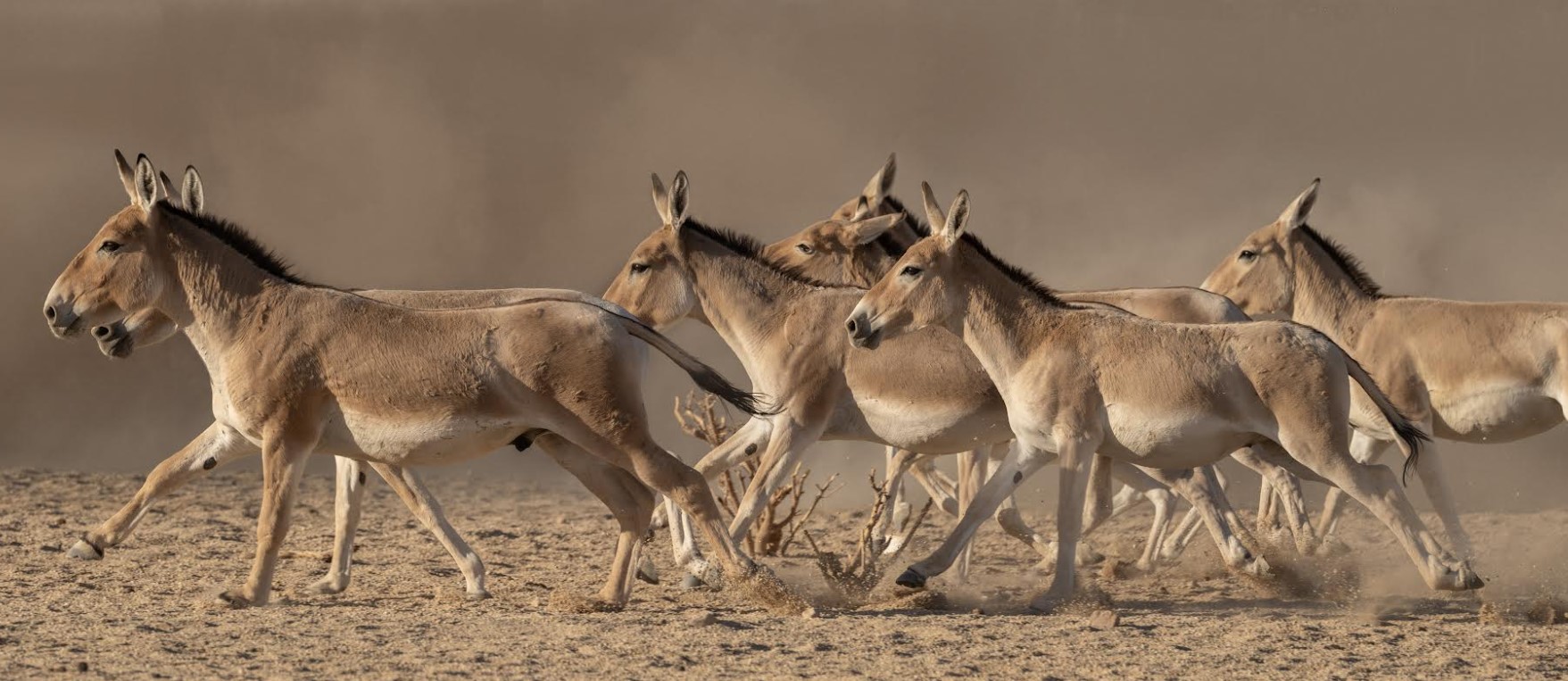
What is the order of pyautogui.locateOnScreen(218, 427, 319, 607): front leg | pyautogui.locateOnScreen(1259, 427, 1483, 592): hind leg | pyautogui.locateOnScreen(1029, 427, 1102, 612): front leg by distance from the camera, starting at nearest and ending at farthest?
pyautogui.locateOnScreen(1259, 427, 1483, 592): hind leg, pyautogui.locateOnScreen(218, 427, 319, 607): front leg, pyautogui.locateOnScreen(1029, 427, 1102, 612): front leg

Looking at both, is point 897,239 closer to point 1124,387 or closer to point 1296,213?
point 1296,213

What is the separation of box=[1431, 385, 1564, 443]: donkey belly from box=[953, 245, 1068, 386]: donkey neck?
3696 mm

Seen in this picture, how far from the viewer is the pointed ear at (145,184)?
1048 centimetres

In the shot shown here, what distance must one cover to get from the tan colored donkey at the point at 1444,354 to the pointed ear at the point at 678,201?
4.63 metres

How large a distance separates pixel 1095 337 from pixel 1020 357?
1.36 feet

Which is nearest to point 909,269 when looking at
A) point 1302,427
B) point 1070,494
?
point 1070,494

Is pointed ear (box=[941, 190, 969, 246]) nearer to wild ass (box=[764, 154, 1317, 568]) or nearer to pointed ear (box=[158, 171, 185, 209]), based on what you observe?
wild ass (box=[764, 154, 1317, 568])

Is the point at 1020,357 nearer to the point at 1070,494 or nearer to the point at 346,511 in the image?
the point at 1070,494

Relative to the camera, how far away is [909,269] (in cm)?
1074

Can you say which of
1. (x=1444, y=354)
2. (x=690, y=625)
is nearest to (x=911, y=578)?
(x=690, y=625)

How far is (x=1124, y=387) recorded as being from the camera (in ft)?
33.2

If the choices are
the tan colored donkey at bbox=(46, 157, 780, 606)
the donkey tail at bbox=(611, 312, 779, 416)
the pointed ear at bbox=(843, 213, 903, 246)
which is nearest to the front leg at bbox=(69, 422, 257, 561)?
the tan colored donkey at bbox=(46, 157, 780, 606)

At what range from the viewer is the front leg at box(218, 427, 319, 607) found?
9961 mm

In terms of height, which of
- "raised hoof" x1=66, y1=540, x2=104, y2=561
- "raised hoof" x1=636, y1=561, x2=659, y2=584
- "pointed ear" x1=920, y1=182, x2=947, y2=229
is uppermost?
"pointed ear" x1=920, y1=182, x2=947, y2=229
